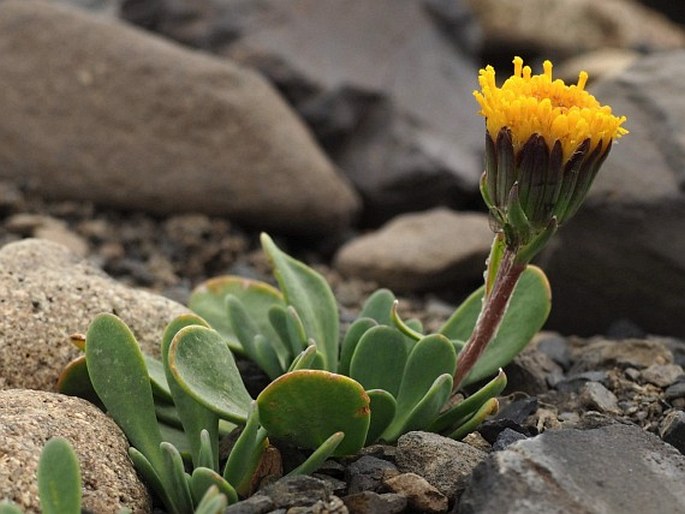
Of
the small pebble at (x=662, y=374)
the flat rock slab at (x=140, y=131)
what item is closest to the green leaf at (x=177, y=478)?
the small pebble at (x=662, y=374)

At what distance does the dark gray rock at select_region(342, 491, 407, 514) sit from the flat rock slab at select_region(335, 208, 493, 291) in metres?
3.33

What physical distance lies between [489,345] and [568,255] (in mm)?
1951

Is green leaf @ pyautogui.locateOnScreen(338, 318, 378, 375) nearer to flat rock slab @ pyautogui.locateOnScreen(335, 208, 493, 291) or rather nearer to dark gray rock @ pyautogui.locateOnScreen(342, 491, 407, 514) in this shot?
dark gray rock @ pyautogui.locateOnScreen(342, 491, 407, 514)

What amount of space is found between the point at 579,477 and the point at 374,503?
49 centimetres

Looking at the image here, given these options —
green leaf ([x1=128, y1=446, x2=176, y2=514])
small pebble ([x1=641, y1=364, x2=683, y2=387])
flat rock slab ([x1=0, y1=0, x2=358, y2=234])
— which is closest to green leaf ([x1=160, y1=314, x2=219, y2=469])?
green leaf ([x1=128, y1=446, x2=176, y2=514])

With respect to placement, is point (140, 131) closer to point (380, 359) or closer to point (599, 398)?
point (380, 359)

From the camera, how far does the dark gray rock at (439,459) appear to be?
8.94ft

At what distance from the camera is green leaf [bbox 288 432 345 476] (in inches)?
102

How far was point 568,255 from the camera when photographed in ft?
17.1

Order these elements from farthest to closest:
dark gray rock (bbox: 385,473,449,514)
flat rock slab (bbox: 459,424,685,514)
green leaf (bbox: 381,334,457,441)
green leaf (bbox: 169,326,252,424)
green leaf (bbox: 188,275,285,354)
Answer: green leaf (bbox: 188,275,285,354), green leaf (bbox: 381,334,457,441), green leaf (bbox: 169,326,252,424), dark gray rock (bbox: 385,473,449,514), flat rock slab (bbox: 459,424,685,514)

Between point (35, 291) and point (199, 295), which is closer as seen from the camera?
point (35, 291)

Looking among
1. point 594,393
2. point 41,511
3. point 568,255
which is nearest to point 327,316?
point 594,393

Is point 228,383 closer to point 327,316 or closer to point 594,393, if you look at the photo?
point 327,316

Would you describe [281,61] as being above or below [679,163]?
below
